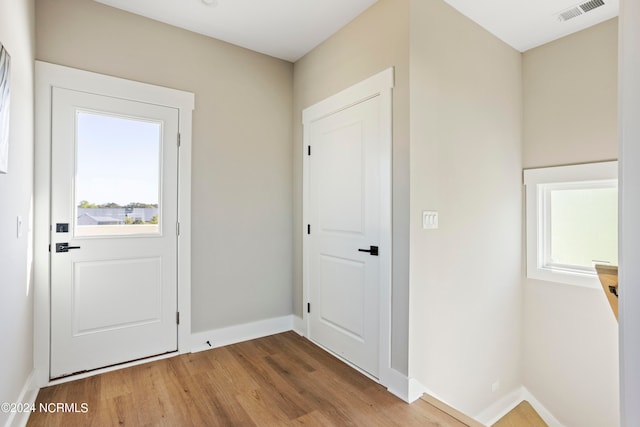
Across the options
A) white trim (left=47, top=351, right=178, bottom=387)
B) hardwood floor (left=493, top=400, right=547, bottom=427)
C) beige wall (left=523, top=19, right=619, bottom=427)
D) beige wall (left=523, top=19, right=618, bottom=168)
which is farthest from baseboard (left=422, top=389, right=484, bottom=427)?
beige wall (left=523, top=19, right=618, bottom=168)

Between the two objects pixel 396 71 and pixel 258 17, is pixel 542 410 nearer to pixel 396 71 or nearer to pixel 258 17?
pixel 396 71

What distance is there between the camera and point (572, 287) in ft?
9.45

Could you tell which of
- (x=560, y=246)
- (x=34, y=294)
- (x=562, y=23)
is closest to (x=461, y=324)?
(x=560, y=246)

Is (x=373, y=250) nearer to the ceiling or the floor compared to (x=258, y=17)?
nearer to the floor

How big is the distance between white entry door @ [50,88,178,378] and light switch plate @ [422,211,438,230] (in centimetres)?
202

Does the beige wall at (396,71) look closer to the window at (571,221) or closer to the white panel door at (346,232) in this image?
the white panel door at (346,232)

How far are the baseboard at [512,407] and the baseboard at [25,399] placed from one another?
320cm

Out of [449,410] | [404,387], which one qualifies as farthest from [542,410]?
[404,387]

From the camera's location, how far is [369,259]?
246 cm

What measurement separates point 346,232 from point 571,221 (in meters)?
2.14

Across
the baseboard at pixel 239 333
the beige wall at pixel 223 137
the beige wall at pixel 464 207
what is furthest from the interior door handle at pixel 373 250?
the baseboard at pixel 239 333

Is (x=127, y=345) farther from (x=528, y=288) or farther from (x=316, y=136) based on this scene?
(x=528, y=288)

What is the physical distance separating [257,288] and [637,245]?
2.86 meters

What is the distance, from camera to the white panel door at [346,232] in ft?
7.98
